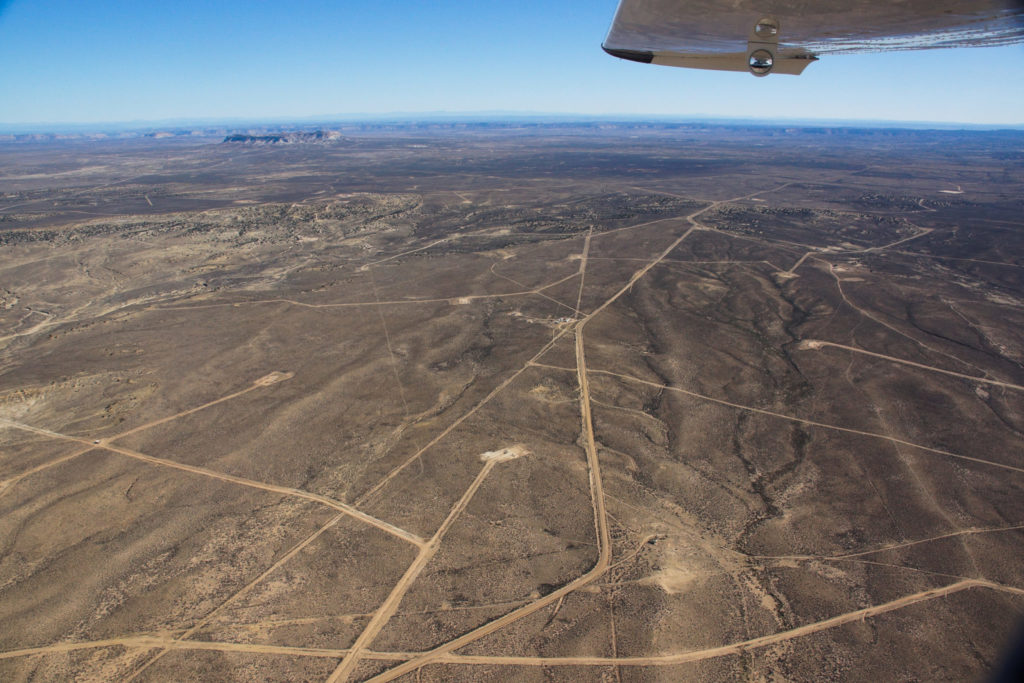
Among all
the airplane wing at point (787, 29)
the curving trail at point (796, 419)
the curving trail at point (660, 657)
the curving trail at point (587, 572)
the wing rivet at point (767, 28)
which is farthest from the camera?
the curving trail at point (796, 419)

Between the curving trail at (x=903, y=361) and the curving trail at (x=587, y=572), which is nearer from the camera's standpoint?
the curving trail at (x=587, y=572)

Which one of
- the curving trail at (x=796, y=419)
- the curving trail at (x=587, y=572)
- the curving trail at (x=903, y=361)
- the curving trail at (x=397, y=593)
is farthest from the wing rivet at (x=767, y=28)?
the curving trail at (x=903, y=361)

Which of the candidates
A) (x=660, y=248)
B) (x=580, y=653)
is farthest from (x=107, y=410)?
(x=660, y=248)

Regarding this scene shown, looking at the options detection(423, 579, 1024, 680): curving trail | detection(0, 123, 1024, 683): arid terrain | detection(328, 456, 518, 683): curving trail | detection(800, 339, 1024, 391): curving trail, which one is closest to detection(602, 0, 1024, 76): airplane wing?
detection(423, 579, 1024, 680): curving trail

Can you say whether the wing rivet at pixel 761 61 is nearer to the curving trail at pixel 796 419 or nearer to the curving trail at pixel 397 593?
the curving trail at pixel 397 593

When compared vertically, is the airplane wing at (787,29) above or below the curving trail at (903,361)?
above

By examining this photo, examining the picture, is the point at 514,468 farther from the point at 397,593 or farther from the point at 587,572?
the point at 397,593

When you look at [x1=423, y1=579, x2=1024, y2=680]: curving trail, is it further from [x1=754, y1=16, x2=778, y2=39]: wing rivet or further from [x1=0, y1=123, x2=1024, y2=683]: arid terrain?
[x1=754, y1=16, x2=778, y2=39]: wing rivet
